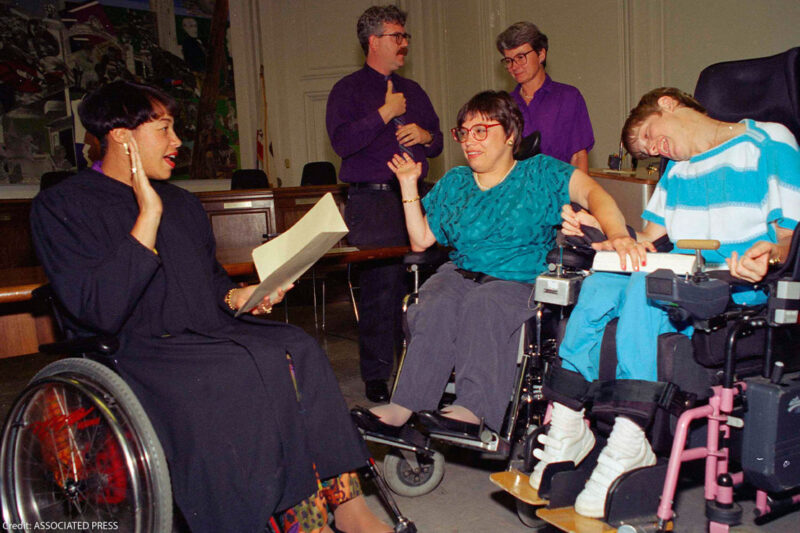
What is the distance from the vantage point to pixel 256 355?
5.22ft

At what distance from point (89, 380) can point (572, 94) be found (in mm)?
2278

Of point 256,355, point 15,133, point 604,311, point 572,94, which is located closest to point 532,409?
point 604,311

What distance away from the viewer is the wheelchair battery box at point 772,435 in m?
1.53

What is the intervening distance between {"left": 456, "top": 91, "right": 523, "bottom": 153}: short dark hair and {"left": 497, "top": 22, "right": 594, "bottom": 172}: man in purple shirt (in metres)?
0.87

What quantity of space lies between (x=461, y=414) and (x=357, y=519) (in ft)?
1.26

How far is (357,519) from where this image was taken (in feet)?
5.54

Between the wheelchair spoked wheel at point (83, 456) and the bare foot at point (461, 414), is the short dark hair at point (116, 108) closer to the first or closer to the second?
the wheelchair spoked wheel at point (83, 456)

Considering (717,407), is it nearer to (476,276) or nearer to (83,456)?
(476,276)

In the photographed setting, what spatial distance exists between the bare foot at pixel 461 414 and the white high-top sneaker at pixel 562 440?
18cm

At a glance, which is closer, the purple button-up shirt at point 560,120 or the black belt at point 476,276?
the black belt at point 476,276

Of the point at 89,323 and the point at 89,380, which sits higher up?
the point at 89,323

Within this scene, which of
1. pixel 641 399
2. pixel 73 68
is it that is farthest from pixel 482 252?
pixel 73 68

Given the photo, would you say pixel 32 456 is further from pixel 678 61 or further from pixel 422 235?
pixel 678 61

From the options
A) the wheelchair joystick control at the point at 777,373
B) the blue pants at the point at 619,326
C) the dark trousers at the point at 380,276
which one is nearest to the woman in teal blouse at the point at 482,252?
the blue pants at the point at 619,326
